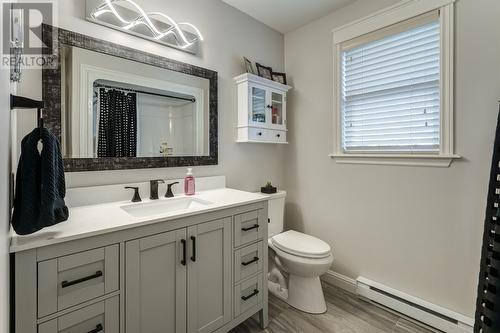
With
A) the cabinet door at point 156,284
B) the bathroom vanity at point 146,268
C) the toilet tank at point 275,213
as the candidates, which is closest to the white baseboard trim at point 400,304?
the toilet tank at point 275,213

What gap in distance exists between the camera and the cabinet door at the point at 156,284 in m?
1.08

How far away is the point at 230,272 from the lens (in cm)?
146

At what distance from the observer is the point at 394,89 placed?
1.87 metres

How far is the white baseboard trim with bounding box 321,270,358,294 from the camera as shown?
6.87 ft

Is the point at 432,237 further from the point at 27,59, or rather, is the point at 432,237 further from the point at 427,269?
the point at 27,59

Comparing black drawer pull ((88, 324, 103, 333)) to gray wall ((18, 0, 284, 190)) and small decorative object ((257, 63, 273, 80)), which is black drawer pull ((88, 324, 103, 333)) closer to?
gray wall ((18, 0, 284, 190))

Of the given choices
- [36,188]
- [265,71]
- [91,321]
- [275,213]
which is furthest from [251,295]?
[265,71]

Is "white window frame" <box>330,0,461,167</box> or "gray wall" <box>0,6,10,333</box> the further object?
"white window frame" <box>330,0,461,167</box>

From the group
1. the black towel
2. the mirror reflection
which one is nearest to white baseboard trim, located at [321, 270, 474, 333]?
the mirror reflection

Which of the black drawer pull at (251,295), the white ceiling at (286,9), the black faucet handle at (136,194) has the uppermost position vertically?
the white ceiling at (286,9)

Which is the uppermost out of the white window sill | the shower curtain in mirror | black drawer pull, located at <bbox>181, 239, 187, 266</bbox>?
the shower curtain in mirror

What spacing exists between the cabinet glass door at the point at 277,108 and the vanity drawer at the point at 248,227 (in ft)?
3.34

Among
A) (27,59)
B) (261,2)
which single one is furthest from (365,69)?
(27,59)

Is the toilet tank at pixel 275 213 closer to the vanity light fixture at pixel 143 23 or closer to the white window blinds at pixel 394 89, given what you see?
the white window blinds at pixel 394 89
